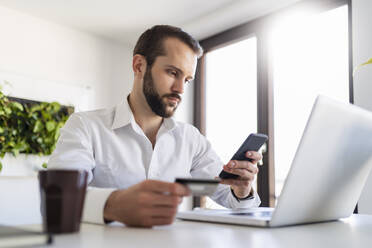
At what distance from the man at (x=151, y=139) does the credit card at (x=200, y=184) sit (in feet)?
1.38

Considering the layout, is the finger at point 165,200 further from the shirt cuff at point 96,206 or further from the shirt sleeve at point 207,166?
the shirt sleeve at point 207,166

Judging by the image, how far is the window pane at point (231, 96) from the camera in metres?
3.35

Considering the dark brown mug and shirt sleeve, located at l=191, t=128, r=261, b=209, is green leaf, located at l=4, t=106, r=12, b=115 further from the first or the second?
the dark brown mug

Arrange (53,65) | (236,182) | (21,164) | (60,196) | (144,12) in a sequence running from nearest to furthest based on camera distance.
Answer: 1. (60,196)
2. (236,182)
3. (21,164)
4. (144,12)
5. (53,65)

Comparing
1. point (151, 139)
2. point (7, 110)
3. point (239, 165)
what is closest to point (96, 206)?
point (239, 165)

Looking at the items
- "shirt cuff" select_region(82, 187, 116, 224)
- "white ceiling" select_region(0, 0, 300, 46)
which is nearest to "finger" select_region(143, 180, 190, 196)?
"shirt cuff" select_region(82, 187, 116, 224)

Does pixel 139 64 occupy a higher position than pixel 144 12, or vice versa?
pixel 144 12

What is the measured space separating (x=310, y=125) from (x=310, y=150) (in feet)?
0.18

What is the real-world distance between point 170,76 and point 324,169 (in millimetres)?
858

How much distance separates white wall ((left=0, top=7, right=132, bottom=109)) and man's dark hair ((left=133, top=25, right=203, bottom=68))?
188 cm

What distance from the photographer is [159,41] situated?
1560 millimetres

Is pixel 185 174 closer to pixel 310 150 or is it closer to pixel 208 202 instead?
pixel 310 150

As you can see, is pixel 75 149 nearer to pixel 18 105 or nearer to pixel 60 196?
pixel 60 196

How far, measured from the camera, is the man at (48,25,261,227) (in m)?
1.26
